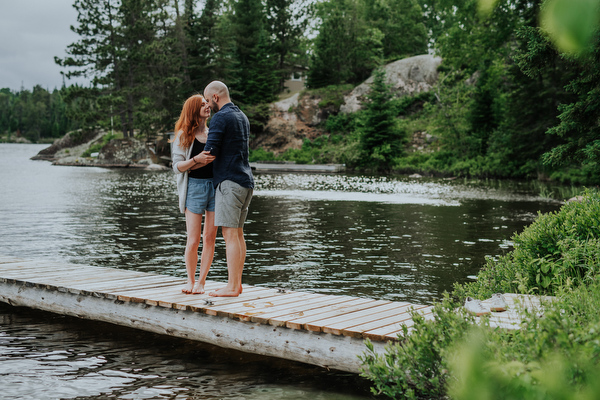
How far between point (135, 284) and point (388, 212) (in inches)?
500

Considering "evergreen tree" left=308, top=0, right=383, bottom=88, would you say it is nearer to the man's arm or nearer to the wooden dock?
the wooden dock

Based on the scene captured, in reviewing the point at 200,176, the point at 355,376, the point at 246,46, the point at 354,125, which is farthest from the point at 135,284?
the point at 246,46

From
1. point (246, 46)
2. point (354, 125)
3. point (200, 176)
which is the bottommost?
point (200, 176)

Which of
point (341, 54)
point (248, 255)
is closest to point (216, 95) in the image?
point (248, 255)

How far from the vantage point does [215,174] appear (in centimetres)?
633

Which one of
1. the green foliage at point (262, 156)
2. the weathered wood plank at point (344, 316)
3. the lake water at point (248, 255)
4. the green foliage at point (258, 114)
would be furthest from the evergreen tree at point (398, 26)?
the weathered wood plank at point (344, 316)

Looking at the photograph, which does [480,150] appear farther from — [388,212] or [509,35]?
[388,212]

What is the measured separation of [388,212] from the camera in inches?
744

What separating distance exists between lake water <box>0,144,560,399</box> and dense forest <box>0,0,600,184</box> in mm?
8664

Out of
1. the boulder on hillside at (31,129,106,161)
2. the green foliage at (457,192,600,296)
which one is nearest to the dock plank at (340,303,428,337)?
the green foliage at (457,192,600,296)

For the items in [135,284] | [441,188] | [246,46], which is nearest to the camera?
[135,284]

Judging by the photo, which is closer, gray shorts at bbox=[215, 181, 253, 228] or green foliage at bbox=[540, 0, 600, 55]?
green foliage at bbox=[540, 0, 600, 55]

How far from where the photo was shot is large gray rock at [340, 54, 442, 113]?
2093 inches

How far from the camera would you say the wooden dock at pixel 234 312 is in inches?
203
